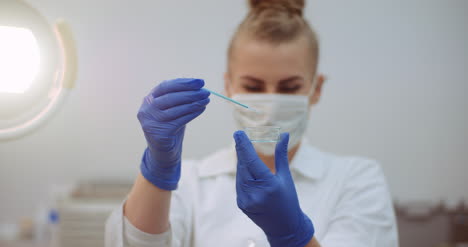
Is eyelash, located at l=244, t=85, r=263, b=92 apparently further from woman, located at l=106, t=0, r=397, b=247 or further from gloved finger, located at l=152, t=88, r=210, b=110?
gloved finger, located at l=152, t=88, r=210, b=110

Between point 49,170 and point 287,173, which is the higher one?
point 287,173

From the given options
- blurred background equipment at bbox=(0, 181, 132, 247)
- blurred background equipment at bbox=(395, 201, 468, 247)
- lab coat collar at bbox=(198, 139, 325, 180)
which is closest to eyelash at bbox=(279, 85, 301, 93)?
lab coat collar at bbox=(198, 139, 325, 180)

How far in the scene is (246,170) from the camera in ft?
2.48

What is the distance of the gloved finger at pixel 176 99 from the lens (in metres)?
0.80

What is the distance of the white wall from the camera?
2068mm

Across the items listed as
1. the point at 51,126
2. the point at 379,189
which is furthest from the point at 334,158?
the point at 51,126

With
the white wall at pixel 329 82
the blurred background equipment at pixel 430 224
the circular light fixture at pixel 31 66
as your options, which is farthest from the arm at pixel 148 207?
the blurred background equipment at pixel 430 224

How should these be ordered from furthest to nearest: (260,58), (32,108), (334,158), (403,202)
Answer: (403,202), (334,158), (260,58), (32,108)

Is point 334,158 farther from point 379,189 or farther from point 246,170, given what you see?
point 246,170

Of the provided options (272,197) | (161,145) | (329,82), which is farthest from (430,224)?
(161,145)

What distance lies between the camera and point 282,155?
0.76m

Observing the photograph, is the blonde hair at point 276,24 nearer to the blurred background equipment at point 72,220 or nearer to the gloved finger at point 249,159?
the gloved finger at point 249,159

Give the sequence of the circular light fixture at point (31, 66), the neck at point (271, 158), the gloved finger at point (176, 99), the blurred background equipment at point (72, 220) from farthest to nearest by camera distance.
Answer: the blurred background equipment at point (72, 220)
the neck at point (271, 158)
the gloved finger at point (176, 99)
the circular light fixture at point (31, 66)

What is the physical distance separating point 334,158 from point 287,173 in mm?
478
